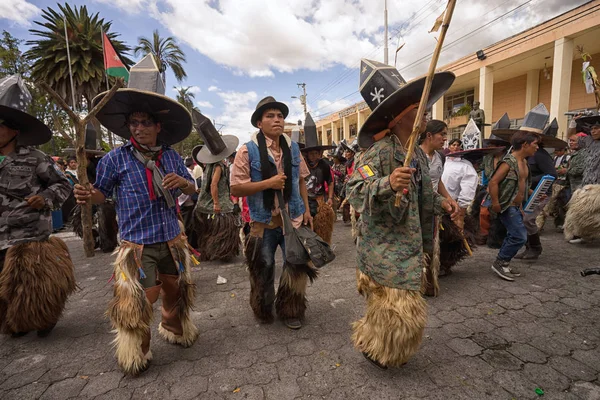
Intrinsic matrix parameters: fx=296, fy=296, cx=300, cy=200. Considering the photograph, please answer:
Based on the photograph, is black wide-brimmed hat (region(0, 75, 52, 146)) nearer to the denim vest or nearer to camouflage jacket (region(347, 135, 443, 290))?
the denim vest

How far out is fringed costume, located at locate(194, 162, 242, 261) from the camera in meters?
5.43

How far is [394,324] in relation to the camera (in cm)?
206

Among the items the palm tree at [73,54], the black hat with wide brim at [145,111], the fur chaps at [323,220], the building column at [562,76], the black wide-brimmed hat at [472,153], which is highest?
the palm tree at [73,54]

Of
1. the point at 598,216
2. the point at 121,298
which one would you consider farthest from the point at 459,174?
the point at 121,298

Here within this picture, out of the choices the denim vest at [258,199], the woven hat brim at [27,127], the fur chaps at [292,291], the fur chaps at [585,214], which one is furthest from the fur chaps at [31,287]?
the fur chaps at [585,214]

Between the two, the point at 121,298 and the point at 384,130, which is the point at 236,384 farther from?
the point at 384,130

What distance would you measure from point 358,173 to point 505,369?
1.93m

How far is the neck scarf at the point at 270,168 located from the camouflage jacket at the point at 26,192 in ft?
6.80

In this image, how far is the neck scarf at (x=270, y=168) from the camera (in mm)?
2879

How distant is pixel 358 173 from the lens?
2.16 m

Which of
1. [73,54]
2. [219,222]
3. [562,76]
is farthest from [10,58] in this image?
[562,76]

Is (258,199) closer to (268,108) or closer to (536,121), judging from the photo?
(268,108)

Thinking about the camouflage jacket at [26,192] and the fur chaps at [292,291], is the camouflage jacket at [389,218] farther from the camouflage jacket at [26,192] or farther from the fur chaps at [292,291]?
the camouflage jacket at [26,192]

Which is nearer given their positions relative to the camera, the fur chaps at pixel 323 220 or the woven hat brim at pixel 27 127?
the woven hat brim at pixel 27 127
